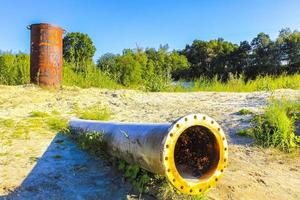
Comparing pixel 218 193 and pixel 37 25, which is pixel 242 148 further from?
pixel 37 25

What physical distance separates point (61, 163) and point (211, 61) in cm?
3383

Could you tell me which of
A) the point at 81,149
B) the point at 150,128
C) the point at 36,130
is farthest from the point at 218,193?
the point at 36,130

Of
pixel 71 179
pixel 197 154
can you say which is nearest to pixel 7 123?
pixel 71 179

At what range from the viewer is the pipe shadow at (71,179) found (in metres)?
3.43

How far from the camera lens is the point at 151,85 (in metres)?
10.2

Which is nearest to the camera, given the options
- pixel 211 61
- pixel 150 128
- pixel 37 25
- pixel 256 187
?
pixel 150 128

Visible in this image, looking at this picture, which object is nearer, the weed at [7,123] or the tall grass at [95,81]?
the weed at [7,123]

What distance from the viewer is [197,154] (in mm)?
3027

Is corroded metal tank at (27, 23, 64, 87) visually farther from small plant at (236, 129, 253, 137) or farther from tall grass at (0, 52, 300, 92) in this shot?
small plant at (236, 129, 253, 137)

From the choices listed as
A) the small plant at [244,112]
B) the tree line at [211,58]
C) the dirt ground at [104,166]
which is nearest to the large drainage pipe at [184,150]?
the dirt ground at [104,166]

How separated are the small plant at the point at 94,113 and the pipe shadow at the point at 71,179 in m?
1.79

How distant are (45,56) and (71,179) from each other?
6230 mm

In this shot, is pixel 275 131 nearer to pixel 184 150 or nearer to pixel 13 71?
pixel 184 150

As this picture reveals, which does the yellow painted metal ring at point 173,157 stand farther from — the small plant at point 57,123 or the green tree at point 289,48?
the green tree at point 289,48
